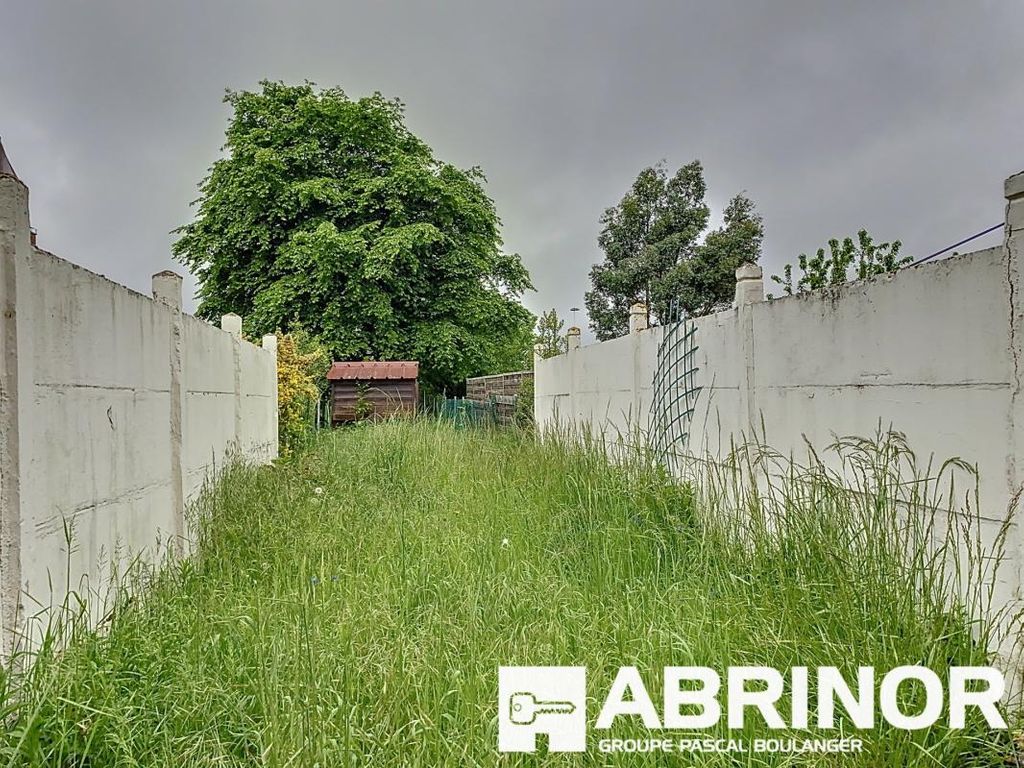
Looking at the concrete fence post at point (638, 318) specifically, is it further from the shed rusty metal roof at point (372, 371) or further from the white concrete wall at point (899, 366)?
the shed rusty metal roof at point (372, 371)

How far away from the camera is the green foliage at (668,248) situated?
23.6m

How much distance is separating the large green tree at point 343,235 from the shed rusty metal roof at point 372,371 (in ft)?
5.86

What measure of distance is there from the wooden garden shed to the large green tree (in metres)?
1.96

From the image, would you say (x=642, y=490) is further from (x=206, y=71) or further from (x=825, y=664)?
(x=206, y=71)

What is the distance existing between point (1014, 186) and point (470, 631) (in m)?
2.37

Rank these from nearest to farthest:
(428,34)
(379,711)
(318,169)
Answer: (379,711), (428,34), (318,169)

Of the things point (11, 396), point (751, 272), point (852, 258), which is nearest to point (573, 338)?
point (751, 272)

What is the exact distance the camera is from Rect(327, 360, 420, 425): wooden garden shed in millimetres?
14273

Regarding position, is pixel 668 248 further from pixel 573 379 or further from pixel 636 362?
pixel 636 362

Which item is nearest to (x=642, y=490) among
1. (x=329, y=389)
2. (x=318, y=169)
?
(x=329, y=389)

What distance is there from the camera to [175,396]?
3.78 m

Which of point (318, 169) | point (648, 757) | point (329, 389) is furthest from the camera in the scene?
point (318, 169)

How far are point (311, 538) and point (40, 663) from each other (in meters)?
2.03

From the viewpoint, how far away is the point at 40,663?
1885mm
